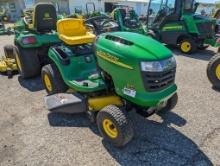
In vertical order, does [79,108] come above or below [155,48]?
below

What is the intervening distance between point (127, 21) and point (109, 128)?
683 cm

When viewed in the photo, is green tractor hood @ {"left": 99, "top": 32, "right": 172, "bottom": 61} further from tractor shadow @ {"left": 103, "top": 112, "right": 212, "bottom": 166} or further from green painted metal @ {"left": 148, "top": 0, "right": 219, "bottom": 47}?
green painted metal @ {"left": 148, "top": 0, "right": 219, "bottom": 47}

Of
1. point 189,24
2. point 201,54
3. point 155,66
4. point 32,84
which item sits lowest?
point 201,54

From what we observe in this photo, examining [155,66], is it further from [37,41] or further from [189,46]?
[189,46]

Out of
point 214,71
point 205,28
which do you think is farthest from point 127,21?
point 214,71

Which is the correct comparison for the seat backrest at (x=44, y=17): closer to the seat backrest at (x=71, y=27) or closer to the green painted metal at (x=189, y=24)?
the seat backrest at (x=71, y=27)

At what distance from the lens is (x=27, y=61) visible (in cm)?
491

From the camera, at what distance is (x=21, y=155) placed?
9.27ft

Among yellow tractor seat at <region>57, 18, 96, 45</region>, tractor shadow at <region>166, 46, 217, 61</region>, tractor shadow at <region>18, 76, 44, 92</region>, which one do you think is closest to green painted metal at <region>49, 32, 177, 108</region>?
yellow tractor seat at <region>57, 18, 96, 45</region>

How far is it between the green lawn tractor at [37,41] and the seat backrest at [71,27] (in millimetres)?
1027

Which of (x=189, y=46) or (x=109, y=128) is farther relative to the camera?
(x=189, y=46)

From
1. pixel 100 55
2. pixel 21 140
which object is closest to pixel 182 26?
pixel 100 55

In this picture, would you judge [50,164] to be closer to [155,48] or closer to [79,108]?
[79,108]

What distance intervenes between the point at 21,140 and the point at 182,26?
5927 mm
